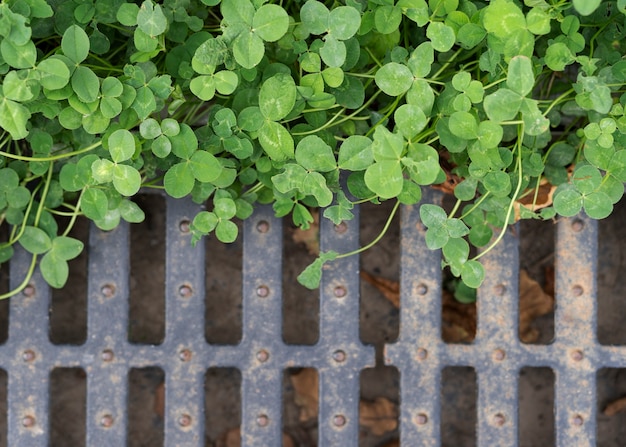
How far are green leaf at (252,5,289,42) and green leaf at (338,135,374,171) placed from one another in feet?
0.80

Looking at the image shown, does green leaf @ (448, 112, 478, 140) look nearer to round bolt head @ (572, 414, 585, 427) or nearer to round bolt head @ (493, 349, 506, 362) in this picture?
round bolt head @ (493, 349, 506, 362)

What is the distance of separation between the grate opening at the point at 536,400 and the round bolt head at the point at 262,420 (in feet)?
2.65

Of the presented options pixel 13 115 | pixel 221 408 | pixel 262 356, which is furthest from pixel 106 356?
pixel 13 115

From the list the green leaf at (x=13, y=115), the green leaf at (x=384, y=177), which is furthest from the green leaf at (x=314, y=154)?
the green leaf at (x=13, y=115)

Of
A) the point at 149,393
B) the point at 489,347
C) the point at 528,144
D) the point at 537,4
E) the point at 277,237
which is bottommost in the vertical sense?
the point at 149,393

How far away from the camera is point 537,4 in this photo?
1.36m

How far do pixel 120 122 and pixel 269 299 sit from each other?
0.61 meters

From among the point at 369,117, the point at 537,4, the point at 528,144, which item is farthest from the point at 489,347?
the point at 537,4

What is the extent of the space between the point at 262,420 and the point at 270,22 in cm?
100

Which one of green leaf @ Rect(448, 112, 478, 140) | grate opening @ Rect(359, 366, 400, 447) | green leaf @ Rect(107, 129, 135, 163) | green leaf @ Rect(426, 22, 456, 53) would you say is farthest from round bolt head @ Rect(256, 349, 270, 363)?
green leaf @ Rect(426, 22, 456, 53)

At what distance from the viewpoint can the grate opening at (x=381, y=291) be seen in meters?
2.14

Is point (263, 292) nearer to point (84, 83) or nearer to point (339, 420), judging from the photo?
point (339, 420)

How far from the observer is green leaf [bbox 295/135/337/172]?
1.40 metres

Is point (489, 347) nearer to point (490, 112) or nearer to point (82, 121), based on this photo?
point (490, 112)
